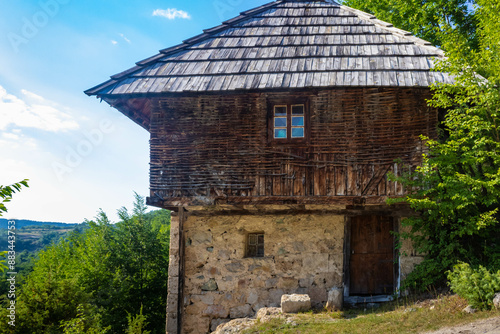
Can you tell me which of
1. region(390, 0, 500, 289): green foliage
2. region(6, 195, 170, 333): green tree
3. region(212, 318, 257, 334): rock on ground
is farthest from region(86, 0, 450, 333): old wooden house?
region(6, 195, 170, 333): green tree

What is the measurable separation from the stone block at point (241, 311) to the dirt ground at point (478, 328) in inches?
159

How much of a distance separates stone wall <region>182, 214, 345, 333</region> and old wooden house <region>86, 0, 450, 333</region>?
21mm

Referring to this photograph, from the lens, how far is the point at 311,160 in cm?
829

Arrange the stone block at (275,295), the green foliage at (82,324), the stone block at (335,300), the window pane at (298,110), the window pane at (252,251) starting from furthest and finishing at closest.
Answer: the window pane at (252,251), the stone block at (275,295), the window pane at (298,110), the stone block at (335,300), the green foliage at (82,324)

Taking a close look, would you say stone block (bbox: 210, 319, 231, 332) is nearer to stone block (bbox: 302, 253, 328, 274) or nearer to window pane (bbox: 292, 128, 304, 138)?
stone block (bbox: 302, 253, 328, 274)

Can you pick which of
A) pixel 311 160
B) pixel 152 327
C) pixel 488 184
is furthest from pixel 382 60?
pixel 152 327

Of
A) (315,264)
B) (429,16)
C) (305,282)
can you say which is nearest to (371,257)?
(315,264)

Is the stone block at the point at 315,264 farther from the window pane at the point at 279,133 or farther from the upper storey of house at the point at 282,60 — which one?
the upper storey of house at the point at 282,60

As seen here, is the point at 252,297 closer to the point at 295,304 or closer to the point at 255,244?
the point at 255,244

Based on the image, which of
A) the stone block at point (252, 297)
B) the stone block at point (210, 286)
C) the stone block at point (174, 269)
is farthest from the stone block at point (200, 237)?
the stone block at point (252, 297)

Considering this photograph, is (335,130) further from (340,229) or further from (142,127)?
(142,127)

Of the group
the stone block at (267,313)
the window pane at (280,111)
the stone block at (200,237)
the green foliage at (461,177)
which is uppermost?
the window pane at (280,111)

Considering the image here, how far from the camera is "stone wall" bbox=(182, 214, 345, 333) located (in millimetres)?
8773

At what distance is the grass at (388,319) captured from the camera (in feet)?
20.0
